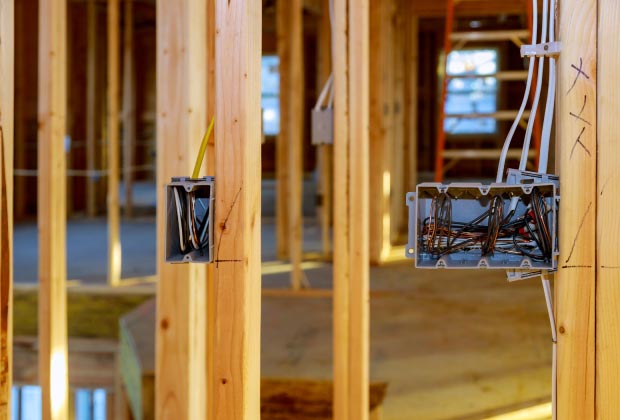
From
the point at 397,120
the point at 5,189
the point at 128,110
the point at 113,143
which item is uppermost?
the point at 128,110

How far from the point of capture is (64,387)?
7.36 feet

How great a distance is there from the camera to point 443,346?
3.08m

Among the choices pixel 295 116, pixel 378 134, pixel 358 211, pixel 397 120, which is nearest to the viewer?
pixel 358 211

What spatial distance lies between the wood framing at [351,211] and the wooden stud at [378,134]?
290cm

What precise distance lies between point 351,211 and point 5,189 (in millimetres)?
933

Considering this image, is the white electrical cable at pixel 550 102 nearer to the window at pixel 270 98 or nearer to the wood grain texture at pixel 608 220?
the wood grain texture at pixel 608 220

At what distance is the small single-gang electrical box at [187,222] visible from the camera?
1.22 m

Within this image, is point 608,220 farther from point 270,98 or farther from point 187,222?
point 270,98

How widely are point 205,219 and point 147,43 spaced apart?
9.59 metres

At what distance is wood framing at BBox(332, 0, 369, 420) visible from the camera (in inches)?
82.4

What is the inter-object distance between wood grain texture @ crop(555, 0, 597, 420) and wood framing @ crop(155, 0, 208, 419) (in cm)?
100

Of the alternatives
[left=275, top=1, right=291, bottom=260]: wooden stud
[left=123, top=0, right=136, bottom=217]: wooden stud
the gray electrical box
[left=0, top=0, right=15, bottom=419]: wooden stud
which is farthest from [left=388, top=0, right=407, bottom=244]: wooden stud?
[left=0, top=0, right=15, bottom=419]: wooden stud

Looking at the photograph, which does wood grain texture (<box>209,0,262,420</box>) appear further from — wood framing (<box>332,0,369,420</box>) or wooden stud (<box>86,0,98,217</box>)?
wooden stud (<box>86,0,98,217</box>)

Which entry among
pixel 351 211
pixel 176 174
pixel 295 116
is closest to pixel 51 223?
pixel 176 174
